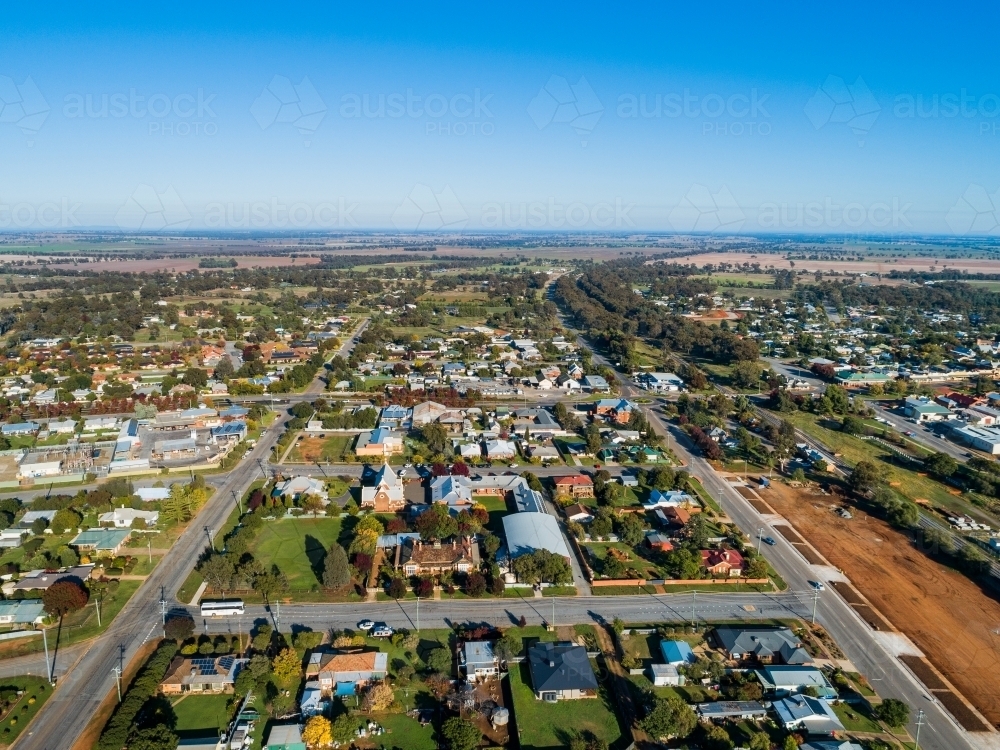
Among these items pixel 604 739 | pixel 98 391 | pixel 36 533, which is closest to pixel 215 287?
pixel 98 391

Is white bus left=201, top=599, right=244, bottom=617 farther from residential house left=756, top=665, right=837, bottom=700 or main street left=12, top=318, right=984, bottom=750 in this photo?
residential house left=756, top=665, right=837, bottom=700

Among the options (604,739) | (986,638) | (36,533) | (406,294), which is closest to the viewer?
(604,739)

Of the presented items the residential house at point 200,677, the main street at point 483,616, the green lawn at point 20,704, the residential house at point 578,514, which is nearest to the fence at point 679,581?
the main street at point 483,616

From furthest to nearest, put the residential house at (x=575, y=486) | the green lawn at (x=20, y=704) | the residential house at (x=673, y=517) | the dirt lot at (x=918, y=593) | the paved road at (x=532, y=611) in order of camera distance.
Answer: the residential house at (x=575, y=486) → the residential house at (x=673, y=517) → the paved road at (x=532, y=611) → the dirt lot at (x=918, y=593) → the green lawn at (x=20, y=704)

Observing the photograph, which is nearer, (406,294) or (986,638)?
(986,638)

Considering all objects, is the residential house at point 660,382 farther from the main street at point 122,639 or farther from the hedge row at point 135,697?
the hedge row at point 135,697

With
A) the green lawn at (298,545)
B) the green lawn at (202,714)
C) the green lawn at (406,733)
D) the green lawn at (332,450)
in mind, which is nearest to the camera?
the green lawn at (406,733)

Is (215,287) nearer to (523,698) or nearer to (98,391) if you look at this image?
(98,391)
